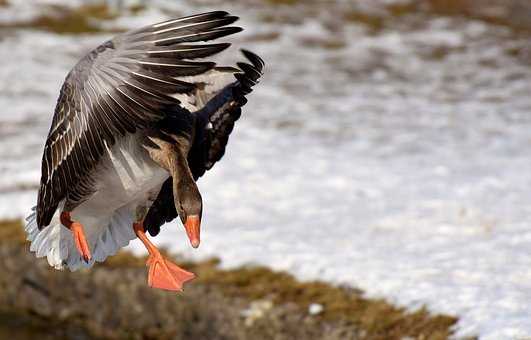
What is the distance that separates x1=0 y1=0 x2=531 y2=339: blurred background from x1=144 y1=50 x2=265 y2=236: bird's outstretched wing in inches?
114

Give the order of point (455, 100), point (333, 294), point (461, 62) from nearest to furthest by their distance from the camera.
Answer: point (333, 294) → point (455, 100) → point (461, 62)

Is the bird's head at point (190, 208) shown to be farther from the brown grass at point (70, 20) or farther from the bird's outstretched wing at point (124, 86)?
the brown grass at point (70, 20)

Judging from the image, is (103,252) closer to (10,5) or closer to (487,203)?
(487,203)

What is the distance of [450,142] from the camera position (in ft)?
55.0

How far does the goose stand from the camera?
6188 mm

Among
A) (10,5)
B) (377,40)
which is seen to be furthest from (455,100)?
(10,5)

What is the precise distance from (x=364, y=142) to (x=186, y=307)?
6.66m

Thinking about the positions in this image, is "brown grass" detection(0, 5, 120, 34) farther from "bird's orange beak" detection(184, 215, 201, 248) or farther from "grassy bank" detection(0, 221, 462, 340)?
"bird's orange beak" detection(184, 215, 201, 248)

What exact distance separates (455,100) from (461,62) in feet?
12.5

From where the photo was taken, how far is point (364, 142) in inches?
656

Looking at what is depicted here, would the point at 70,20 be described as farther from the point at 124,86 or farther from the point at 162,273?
the point at 124,86

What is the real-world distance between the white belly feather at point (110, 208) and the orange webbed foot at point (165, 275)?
45 cm

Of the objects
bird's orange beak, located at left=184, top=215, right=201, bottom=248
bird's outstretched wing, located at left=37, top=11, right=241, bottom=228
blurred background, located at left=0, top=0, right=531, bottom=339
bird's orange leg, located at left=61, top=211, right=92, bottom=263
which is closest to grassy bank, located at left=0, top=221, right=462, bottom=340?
blurred background, located at left=0, top=0, right=531, bottom=339

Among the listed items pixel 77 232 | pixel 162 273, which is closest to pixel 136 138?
pixel 77 232
